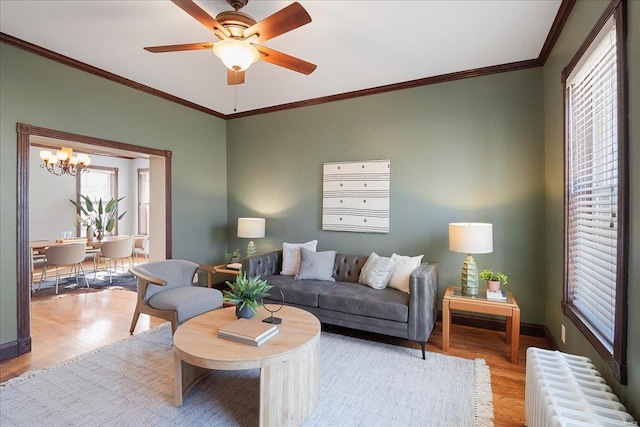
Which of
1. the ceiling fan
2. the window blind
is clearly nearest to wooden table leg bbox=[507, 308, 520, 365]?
the window blind

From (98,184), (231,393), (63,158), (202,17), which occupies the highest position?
(202,17)

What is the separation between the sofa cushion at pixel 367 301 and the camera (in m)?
2.80

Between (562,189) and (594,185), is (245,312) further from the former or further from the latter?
(562,189)

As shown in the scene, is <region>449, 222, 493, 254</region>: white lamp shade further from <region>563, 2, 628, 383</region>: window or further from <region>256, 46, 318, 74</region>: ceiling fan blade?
<region>256, 46, 318, 74</region>: ceiling fan blade

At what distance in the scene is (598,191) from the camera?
1911mm

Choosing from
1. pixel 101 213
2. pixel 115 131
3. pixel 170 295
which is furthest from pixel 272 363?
pixel 101 213

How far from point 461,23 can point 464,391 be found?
2905mm

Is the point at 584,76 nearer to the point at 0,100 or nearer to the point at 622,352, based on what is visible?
the point at 622,352

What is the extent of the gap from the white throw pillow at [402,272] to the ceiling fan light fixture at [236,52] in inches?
95.0

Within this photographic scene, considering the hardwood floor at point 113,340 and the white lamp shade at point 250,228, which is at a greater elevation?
the white lamp shade at point 250,228

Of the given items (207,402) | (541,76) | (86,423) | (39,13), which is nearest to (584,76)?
(541,76)

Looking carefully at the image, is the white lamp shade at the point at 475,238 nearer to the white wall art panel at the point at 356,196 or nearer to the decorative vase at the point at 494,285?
the decorative vase at the point at 494,285

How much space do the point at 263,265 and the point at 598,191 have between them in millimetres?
3170

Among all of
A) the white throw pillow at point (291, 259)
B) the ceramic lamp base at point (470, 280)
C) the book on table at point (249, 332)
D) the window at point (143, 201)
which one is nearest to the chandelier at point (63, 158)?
the window at point (143, 201)
